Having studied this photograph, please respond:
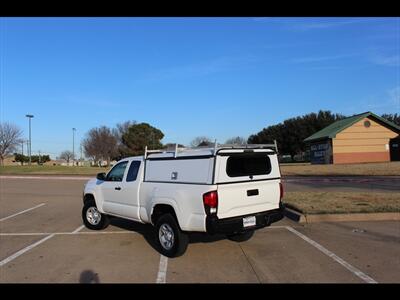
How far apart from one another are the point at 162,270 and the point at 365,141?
179 feet

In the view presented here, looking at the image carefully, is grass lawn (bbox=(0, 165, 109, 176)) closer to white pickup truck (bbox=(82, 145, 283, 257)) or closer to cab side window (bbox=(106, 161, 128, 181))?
cab side window (bbox=(106, 161, 128, 181))

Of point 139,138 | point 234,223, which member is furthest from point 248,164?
point 139,138

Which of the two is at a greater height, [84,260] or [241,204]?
[241,204]

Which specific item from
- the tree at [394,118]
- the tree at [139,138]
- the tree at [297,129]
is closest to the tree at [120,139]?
the tree at [139,138]

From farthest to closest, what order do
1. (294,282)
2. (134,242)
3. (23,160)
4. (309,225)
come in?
(23,160) → (309,225) → (134,242) → (294,282)

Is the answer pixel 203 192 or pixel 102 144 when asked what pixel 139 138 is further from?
pixel 203 192

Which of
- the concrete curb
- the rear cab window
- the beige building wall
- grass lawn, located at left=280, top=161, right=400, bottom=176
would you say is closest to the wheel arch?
the rear cab window

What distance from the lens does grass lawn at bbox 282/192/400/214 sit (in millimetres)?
11289

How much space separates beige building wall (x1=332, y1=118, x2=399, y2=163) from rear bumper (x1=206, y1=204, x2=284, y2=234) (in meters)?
50.4
